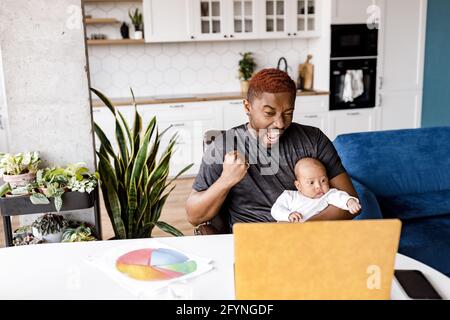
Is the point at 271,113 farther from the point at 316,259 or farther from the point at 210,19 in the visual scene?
the point at 210,19

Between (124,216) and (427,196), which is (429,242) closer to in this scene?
(427,196)

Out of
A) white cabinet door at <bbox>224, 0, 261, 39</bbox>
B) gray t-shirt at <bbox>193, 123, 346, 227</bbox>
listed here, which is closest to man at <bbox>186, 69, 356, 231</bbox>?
gray t-shirt at <bbox>193, 123, 346, 227</bbox>

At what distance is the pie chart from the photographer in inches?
54.7

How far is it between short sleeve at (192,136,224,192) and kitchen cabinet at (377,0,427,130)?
3.98 meters

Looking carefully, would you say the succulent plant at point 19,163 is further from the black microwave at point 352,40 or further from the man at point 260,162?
the black microwave at point 352,40

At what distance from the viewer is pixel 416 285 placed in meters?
1.32

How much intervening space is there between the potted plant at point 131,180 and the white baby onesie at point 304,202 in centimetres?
73

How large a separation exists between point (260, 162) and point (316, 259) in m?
0.94

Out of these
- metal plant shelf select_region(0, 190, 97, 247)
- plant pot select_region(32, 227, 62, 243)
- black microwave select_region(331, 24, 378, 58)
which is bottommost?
plant pot select_region(32, 227, 62, 243)

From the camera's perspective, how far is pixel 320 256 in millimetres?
1082

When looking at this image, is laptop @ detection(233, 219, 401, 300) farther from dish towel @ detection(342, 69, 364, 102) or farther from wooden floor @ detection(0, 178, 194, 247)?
dish towel @ detection(342, 69, 364, 102)

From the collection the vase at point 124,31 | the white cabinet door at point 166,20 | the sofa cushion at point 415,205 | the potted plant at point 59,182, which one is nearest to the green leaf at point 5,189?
the potted plant at point 59,182
